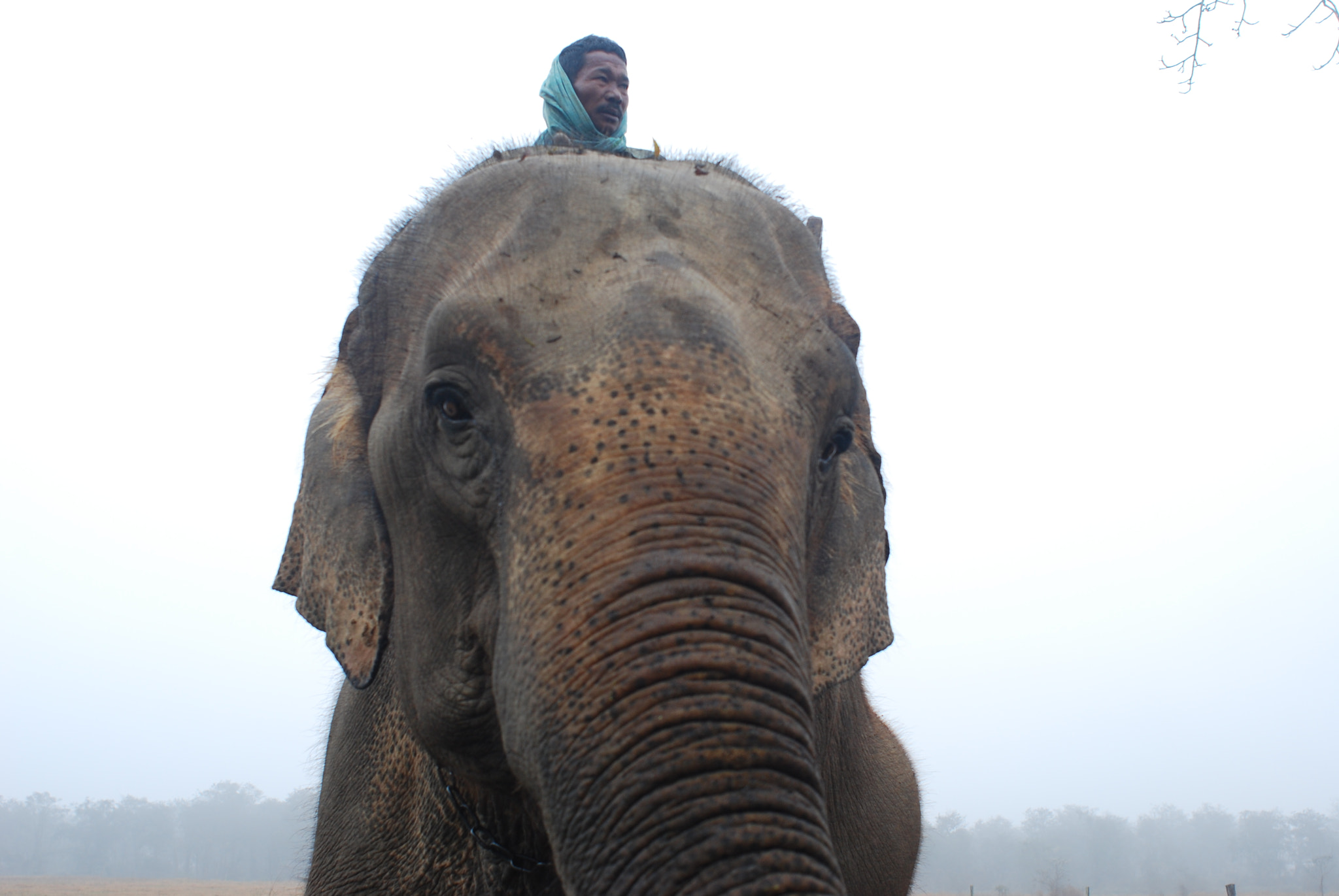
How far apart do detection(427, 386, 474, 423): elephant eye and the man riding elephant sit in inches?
94.8

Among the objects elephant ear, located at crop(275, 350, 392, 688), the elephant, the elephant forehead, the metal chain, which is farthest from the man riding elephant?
the metal chain

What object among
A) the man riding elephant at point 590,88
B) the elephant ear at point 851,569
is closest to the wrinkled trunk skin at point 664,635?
the elephant ear at point 851,569

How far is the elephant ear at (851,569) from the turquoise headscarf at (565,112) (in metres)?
1.86

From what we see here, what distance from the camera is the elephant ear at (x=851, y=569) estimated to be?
3.01 metres

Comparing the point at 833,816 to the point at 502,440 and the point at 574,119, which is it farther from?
the point at 574,119

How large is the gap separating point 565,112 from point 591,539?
320cm

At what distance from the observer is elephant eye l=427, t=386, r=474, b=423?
259cm

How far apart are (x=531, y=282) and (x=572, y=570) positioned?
2.97 ft

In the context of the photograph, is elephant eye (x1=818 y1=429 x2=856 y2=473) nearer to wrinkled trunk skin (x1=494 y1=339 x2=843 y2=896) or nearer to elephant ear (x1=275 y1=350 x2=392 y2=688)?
wrinkled trunk skin (x1=494 y1=339 x2=843 y2=896)

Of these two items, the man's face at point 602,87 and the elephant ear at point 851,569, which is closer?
the elephant ear at point 851,569

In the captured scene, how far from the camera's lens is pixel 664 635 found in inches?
75.2

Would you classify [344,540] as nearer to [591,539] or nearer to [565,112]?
[591,539]

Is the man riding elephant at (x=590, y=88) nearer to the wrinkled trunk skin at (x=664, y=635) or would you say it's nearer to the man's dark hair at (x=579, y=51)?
the man's dark hair at (x=579, y=51)

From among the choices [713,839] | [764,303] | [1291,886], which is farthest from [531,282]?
[1291,886]
